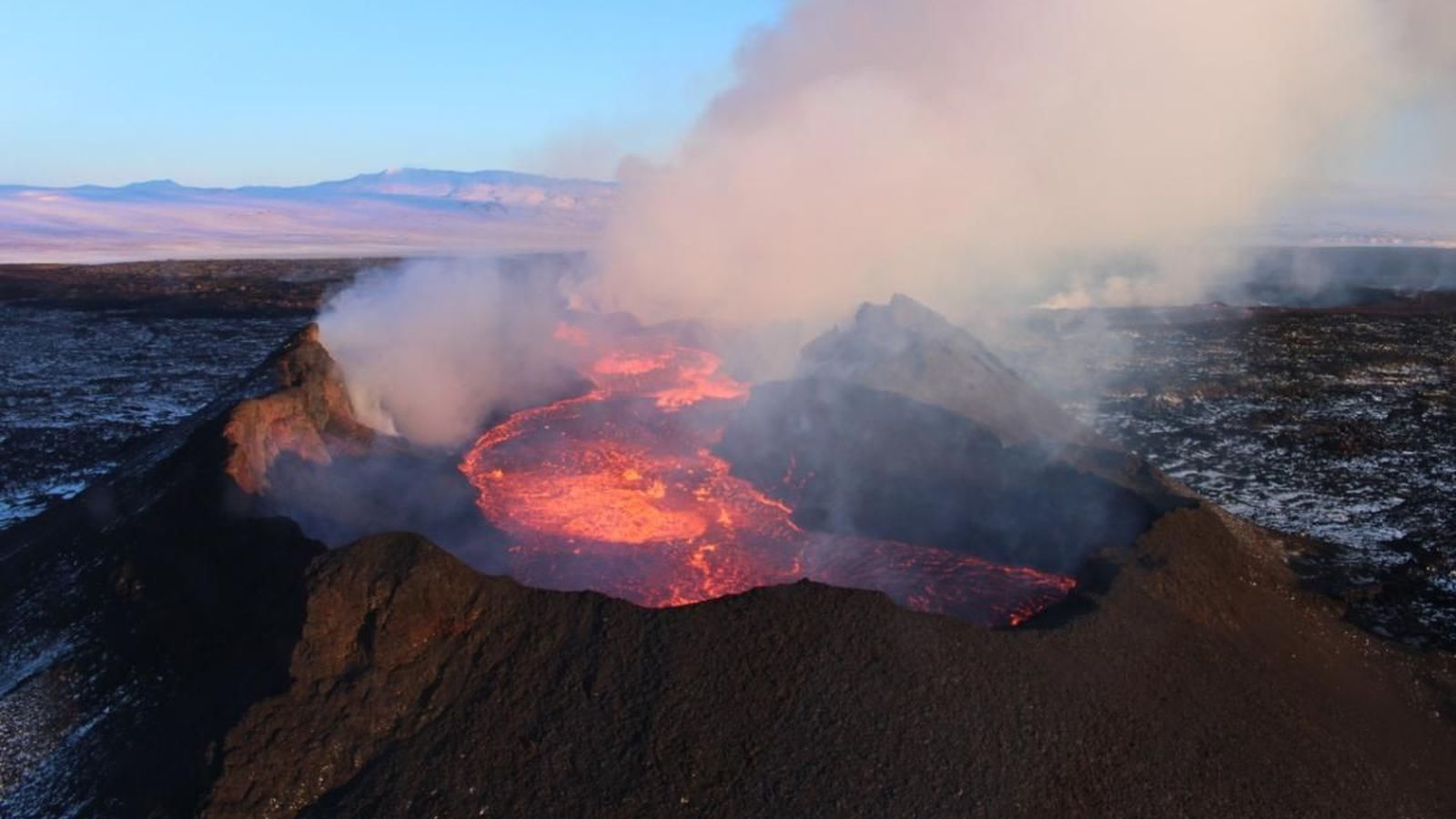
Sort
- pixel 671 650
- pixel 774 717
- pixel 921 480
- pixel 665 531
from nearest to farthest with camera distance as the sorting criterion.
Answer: pixel 774 717 → pixel 671 650 → pixel 665 531 → pixel 921 480

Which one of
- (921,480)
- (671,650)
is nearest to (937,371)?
(921,480)

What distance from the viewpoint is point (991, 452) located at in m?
12.6

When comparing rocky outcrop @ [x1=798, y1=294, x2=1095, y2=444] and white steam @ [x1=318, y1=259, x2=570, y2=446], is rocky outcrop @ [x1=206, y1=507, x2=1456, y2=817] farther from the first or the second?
white steam @ [x1=318, y1=259, x2=570, y2=446]

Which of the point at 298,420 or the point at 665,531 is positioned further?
the point at 298,420

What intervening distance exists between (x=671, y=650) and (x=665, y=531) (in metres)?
3.58

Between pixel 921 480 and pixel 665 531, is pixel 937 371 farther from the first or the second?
pixel 665 531

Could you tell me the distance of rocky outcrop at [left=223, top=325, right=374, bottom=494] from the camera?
397 inches

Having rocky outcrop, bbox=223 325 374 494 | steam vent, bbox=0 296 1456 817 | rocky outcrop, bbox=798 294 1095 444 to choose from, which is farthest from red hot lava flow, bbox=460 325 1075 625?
rocky outcrop, bbox=798 294 1095 444

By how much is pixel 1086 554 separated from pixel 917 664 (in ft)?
12.9

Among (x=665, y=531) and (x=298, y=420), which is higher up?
(x=298, y=420)

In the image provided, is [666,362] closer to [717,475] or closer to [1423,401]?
[717,475]

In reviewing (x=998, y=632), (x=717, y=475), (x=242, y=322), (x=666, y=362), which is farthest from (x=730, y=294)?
(x=242, y=322)

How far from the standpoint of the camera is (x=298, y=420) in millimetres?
11523

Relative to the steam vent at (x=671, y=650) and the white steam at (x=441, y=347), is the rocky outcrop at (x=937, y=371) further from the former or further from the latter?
the white steam at (x=441, y=347)
